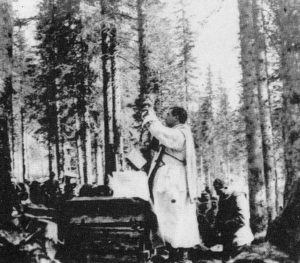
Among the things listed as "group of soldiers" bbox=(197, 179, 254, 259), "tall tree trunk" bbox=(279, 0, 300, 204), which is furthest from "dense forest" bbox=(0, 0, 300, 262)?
"group of soldiers" bbox=(197, 179, 254, 259)

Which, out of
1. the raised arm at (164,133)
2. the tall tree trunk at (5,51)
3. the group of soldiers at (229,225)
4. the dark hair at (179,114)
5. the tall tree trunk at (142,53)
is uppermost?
the tall tree trunk at (142,53)

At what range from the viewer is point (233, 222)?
8.08m

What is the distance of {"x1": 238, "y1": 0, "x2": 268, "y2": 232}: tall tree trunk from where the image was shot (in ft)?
31.4

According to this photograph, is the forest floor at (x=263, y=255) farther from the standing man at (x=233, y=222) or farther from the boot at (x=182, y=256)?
the standing man at (x=233, y=222)

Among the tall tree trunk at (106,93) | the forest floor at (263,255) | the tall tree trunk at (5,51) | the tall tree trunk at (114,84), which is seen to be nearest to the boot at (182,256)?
the forest floor at (263,255)

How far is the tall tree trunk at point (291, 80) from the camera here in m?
6.01

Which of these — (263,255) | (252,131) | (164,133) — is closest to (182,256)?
(263,255)

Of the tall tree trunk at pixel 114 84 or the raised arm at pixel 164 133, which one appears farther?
the tall tree trunk at pixel 114 84

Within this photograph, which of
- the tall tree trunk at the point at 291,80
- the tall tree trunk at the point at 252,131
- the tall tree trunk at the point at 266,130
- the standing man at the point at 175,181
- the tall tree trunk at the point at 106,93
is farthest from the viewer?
the tall tree trunk at the point at 106,93

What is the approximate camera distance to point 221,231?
27.9 ft

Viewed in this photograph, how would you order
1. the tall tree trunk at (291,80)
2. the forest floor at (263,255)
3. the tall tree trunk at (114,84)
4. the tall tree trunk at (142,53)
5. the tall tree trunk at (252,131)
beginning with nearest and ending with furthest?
1. the forest floor at (263,255)
2. the tall tree trunk at (291,80)
3. the tall tree trunk at (252,131)
4. the tall tree trunk at (142,53)
5. the tall tree trunk at (114,84)

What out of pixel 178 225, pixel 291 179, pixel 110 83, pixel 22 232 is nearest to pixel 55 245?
pixel 22 232

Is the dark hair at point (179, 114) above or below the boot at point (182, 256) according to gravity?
above

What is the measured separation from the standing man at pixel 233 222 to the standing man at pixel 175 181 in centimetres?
237
